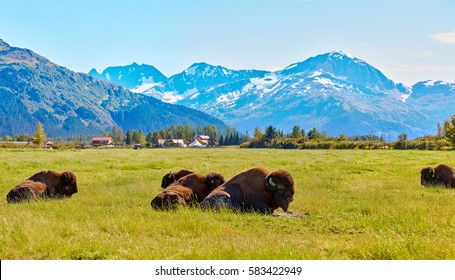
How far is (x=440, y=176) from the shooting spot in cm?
2433

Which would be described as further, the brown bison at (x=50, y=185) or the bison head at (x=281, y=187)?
the brown bison at (x=50, y=185)

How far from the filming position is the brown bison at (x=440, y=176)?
2392 centimetres

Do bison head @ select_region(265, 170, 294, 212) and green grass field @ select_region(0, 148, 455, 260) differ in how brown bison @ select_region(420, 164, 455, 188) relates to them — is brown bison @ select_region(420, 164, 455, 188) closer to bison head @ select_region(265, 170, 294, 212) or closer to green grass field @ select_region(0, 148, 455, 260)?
green grass field @ select_region(0, 148, 455, 260)

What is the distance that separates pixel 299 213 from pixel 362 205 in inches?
103

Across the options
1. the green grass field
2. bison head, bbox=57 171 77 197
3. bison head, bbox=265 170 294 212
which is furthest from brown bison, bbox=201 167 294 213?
bison head, bbox=57 171 77 197

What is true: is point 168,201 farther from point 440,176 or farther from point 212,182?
point 440,176

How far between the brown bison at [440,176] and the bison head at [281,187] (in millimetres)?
12710

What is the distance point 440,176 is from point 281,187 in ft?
43.6

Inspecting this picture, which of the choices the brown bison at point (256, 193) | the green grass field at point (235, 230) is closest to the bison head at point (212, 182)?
the brown bison at point (256, 193)

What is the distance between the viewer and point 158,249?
9523 millimetres

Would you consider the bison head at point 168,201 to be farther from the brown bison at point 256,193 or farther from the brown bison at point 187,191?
the brown bison at point 256,193

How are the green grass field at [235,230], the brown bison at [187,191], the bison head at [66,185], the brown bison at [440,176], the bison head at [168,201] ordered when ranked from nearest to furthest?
the green grass field at [235,230], the bison head at [168,201], the brown bison at [187,191], the bison head at [66,185], the brown bison at [440,176]
